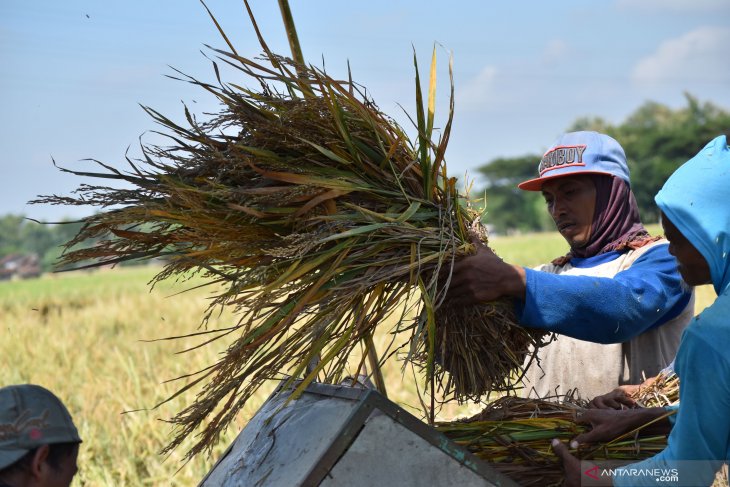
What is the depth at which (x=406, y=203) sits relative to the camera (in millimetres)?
2418

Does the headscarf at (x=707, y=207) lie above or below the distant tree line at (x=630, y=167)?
below

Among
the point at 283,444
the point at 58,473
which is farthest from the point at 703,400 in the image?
the point at 58,473

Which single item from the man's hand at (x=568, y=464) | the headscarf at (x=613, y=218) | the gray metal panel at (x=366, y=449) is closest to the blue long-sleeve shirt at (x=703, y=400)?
the man's hand at (x=568, y=464)

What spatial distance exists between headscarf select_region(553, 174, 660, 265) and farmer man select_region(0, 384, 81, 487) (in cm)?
188

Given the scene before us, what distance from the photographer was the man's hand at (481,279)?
2.40m

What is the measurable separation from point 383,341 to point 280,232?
5757 mm

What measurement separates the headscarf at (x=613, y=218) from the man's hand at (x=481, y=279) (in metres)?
0.67

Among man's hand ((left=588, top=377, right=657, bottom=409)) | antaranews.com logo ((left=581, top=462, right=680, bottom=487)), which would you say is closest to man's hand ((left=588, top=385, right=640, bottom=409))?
man's hand ((left=588, top=377, right=657, bottom=409))

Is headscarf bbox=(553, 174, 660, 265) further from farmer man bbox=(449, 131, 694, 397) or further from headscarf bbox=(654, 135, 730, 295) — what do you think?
headscarf bbox=(654, 135, 730, 295)

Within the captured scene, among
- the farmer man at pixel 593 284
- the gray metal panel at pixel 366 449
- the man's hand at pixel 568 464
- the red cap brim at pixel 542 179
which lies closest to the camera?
the gray metal panel at pixel 366 449

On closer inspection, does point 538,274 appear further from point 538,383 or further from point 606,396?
point 538,383

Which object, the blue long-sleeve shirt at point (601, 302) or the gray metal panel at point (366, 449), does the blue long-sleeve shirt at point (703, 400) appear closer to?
the gray metal panel at point (366, 449)

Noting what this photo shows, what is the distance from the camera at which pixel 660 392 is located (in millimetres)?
2545

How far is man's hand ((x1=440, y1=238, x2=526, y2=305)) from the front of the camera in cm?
240
